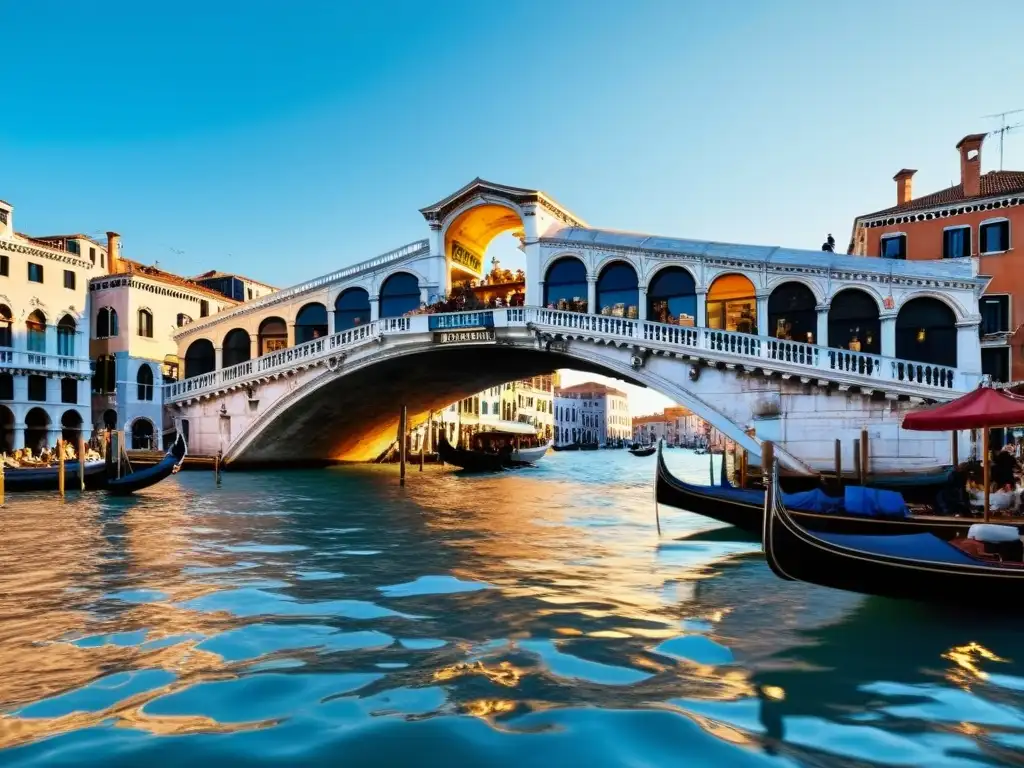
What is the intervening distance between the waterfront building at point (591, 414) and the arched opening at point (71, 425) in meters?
40.1

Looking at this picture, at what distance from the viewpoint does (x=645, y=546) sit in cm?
683

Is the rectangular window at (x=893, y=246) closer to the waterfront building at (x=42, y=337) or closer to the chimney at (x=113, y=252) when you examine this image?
the waterfront building at (x=42, y=337)

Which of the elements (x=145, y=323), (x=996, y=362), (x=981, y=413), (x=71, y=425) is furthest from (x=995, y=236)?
(x=71, y=425)

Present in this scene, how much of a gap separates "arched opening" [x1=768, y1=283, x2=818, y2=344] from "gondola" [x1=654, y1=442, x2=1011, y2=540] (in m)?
5.19

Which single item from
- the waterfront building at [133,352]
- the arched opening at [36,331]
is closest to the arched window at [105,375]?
Result: the waterfront building at [133,352]

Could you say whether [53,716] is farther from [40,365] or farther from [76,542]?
[40,365]

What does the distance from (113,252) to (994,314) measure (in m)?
20.1

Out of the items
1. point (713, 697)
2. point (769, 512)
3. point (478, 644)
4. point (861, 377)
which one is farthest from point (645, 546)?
point (861, 377)

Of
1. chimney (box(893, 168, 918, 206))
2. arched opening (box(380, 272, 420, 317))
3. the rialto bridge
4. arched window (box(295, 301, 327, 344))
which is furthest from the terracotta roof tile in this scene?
arched window (box(295, 301, 327, 344))

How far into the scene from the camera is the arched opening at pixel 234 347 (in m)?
18.8

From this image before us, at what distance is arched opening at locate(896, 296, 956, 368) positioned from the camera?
12148 mm

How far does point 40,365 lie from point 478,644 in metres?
16.8

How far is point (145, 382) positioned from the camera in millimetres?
19062

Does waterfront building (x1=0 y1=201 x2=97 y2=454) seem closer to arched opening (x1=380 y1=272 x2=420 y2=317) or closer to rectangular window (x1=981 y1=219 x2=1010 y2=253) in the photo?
arched opening (x1=380 y1=272 x2=420 y2=317)
